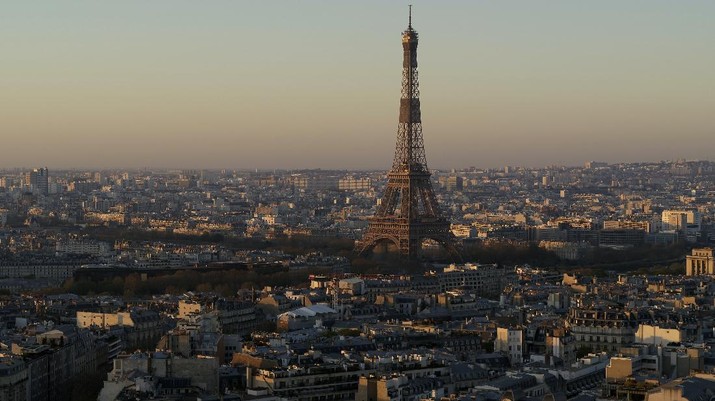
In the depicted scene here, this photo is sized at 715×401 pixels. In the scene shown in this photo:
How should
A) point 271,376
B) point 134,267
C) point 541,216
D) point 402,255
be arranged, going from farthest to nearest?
point 541,216 → point 402,255 → point 134,267 → point 271,376

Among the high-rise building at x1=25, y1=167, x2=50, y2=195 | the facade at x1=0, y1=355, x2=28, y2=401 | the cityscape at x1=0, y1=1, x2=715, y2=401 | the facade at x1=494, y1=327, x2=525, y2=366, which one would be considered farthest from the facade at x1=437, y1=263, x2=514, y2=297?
the high-rise building at x1=25, y1=167, x2=50, y2=195

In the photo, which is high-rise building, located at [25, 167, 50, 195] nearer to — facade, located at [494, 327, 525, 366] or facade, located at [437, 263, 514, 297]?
facade, located at [437, 263, 514, 297]

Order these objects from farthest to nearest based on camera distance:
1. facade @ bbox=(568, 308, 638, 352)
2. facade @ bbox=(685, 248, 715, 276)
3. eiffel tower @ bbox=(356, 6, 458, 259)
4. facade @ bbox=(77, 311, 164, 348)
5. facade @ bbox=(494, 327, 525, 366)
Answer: eiffel tower @ bbox=(356, 6, 458, 259) → facade @ bbox=(685, 248, 715, 276) → facade @ bbox=(77, 311, 164, 348) → facade @ bbox=(568, 308, 638, 352) → facade @ bbox=(494, 327, 525, 366)

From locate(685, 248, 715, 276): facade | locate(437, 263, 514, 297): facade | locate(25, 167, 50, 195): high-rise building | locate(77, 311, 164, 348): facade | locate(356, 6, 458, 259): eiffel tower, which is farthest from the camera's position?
locate(25, 167, 50, 195): high-rise building

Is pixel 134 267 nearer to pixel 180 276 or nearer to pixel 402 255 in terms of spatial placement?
pixel 180 276

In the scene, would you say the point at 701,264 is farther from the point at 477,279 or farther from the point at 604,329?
the point at 604,329

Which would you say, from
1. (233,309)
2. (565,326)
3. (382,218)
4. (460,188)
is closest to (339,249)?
(382,218)

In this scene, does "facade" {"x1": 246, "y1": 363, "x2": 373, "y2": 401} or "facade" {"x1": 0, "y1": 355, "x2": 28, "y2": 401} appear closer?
"facade" {"x1": 246, "y1": 363, "x2": 373, "y2": 401}

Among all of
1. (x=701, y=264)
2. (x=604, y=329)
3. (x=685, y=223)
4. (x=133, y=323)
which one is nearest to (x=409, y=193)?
(x=701, y=264)
